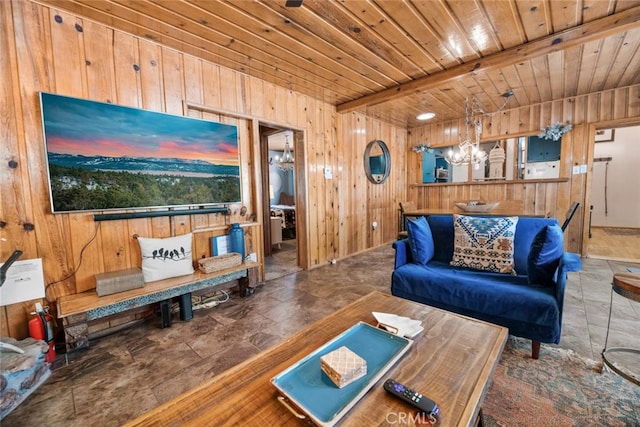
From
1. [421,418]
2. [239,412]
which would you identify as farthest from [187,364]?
[421,418]

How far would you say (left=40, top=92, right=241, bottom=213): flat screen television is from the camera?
1909mm

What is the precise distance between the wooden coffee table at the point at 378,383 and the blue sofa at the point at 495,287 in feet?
2.07

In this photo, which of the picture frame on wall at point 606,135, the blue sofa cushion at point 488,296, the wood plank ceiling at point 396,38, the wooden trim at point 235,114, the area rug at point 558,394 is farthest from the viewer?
Result: the picture frame on wall at point 606,135

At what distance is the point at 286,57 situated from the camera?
8.64 ft

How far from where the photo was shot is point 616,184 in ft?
20.9

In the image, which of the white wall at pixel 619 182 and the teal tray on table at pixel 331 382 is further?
the white wall at pixel 619 182

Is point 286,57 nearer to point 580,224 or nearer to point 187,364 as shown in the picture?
point 187,364

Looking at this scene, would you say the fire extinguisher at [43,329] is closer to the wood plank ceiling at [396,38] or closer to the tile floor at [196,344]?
the tile floor at [196,344]

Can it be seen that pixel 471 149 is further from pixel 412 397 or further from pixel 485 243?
pixel 412 397

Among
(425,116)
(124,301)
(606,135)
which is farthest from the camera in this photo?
(606,135)

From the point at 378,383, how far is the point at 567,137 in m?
5.22

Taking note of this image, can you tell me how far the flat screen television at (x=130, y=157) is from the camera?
1909mm

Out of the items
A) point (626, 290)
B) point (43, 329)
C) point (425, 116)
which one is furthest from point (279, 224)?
point (626, 290)

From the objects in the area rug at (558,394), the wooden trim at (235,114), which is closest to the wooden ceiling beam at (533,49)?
the wooden trim at (235,114)
